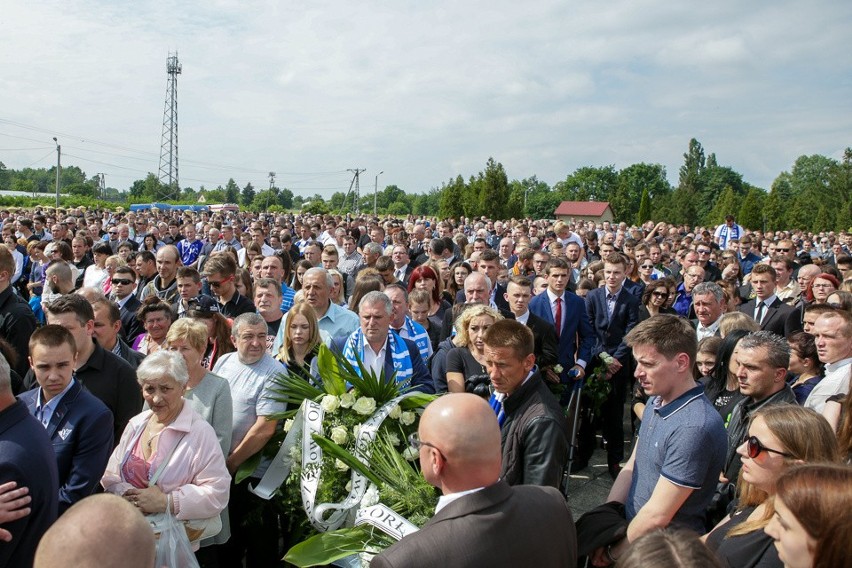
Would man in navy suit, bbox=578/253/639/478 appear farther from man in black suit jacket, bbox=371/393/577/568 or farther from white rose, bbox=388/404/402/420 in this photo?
man in black suit jacket, bbox=371/393/577/568

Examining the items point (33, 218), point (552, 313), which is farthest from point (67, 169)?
point (552, 313)

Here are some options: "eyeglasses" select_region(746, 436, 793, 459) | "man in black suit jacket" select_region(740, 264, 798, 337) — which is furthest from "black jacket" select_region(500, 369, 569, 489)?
"man in black suit jacket" select_region(740, 264, 798, 337)

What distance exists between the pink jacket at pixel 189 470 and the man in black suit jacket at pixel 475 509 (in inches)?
64.3

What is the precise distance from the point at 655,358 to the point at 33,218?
18.3 m

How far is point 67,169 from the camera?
119 metres

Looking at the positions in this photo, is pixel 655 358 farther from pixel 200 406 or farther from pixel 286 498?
pixel 200 406

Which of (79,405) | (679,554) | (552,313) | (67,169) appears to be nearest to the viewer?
(679,554)

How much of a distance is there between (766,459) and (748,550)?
1.34ft

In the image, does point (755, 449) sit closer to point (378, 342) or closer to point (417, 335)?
point (378, 342)

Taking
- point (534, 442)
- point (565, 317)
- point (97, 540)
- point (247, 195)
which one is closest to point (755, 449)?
point (534, 442)

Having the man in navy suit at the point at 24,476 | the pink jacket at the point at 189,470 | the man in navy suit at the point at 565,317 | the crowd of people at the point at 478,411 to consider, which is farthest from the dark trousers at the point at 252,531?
the man in navy suit at the point at 565,317

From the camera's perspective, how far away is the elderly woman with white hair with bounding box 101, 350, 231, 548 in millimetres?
3408

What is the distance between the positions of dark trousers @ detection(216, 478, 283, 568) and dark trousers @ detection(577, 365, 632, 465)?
3658 millimetres

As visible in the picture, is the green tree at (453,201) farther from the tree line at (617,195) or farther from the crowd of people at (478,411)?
the crowd of people at (478,411)
